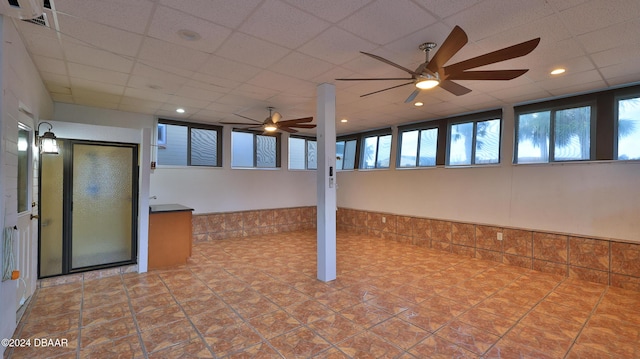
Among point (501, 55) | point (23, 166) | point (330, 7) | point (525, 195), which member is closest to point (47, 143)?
point (23, 166)

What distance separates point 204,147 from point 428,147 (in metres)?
5.33

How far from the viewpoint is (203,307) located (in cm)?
330

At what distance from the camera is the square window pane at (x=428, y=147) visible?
646 cm

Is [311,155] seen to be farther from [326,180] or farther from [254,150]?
[326,180]

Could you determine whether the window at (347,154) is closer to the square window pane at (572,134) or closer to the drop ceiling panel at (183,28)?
the square window pane at (572,134)

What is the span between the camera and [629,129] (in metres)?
4.08

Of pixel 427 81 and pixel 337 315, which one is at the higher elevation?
pixel 427 81

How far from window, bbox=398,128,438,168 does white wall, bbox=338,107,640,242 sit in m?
0.24

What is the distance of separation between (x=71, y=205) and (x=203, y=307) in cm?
257

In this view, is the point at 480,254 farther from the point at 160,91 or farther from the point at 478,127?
the point at 160,91

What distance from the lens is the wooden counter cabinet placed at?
15.4ft

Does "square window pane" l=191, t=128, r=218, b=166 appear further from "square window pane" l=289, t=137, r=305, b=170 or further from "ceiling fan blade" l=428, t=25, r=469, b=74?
"ceiling fan blade" l=428, t=25, r=469, b=74

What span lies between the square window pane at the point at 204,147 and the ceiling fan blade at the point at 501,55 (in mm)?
5799

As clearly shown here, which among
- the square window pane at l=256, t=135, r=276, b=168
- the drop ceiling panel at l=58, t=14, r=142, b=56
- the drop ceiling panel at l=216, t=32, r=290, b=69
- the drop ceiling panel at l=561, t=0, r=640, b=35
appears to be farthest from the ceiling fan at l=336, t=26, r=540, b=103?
the square window pane at l=256, t=135, r=276, b=168
